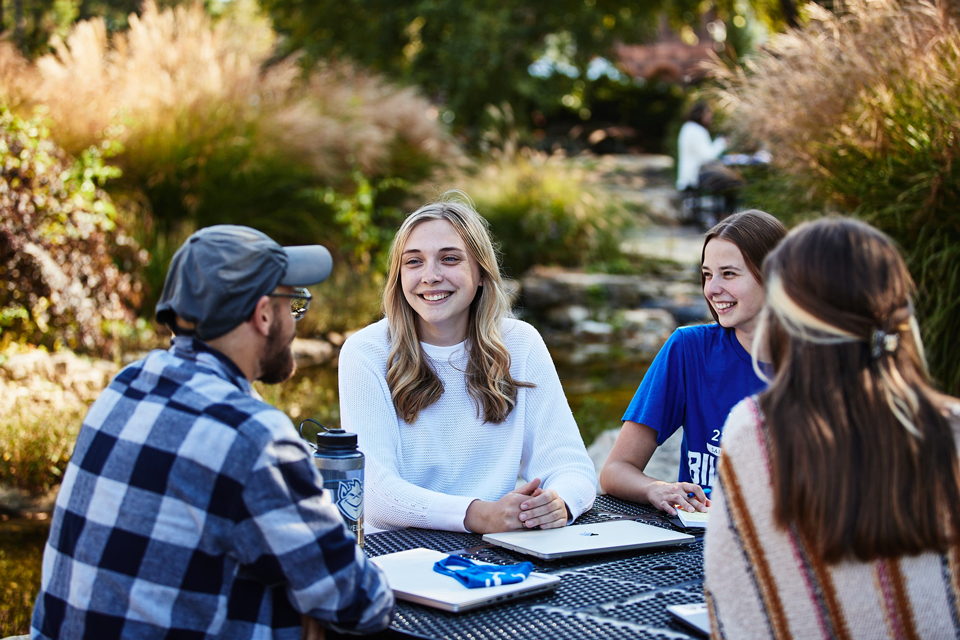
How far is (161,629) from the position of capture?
1.40 m

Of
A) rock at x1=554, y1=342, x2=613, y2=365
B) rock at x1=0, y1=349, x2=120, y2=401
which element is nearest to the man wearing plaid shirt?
rock at x1=0, y1=349, x2=120, y2=401

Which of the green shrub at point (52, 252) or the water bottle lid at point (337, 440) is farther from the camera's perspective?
the green shrub at point (52, 252)

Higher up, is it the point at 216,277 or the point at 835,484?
the point at 216,277

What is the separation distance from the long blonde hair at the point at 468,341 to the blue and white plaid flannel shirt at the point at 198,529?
1091mm

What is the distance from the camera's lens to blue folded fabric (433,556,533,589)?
66.0 inches

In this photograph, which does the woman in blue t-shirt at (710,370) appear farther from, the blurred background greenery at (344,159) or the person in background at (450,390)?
the blurred background greenery at (344,159)

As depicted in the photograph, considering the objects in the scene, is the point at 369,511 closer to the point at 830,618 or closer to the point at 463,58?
the point at 830,618

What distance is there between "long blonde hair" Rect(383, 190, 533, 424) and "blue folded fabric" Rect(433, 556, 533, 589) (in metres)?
0.78

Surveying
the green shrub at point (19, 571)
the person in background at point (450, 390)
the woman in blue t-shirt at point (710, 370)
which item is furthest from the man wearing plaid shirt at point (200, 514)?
the green shrub at point (19, 571)

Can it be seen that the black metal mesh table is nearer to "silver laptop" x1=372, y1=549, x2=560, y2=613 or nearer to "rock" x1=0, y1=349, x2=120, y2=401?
"silver laptop" x1=372, y1=549, x2=560, y2=613

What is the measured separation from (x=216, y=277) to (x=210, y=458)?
0.32 metres

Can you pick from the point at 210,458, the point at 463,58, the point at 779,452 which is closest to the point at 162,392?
the point at 210,458

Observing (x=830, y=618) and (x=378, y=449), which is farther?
(x=378, y=449)

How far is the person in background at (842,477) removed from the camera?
1325 mm
